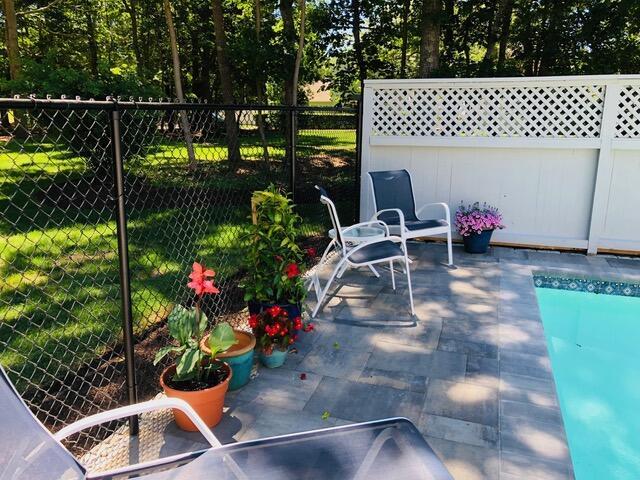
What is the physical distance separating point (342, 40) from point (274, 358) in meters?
11.3

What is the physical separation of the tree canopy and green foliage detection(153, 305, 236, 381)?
4.68 meters

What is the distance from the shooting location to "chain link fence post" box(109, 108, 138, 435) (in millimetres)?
1976

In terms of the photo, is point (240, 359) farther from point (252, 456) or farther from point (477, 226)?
point (477, 226)

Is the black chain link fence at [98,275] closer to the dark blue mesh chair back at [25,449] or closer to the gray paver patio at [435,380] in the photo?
the gray paver patio at [435,380]

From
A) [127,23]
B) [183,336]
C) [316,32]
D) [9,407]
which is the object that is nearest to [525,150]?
[183,336]

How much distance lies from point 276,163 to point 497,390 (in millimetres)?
6268

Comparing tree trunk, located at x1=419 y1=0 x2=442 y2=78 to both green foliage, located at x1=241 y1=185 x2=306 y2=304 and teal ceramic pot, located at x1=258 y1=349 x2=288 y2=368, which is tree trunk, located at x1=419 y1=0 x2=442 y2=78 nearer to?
green foliage, located at x1=241 y1=185 x2=306 y2=304

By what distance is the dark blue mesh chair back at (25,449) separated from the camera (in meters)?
1.19

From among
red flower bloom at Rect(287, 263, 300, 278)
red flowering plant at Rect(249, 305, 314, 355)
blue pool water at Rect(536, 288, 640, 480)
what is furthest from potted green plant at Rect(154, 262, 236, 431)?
blue pool water at Rect(536, 288, 640, 480)

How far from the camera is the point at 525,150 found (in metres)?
5.33

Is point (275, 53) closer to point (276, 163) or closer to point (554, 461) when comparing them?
point (276, 163)

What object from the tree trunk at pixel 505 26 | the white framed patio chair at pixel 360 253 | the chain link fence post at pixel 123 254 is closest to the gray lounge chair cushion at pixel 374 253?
the white framed patio chair at pixel 360 253

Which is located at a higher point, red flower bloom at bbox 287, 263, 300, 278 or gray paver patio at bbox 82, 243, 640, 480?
red flower bloom at bbox 287, 263, 300, 278

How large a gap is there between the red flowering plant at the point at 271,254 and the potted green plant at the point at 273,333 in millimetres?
149
